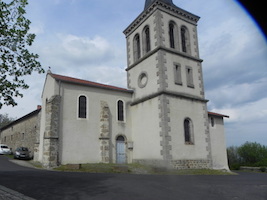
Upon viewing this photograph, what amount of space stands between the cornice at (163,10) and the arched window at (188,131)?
31.0ft

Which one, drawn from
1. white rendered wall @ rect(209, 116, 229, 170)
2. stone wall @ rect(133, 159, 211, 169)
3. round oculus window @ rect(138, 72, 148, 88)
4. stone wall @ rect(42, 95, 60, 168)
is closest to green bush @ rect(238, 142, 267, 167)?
white rendered wall @ rect(209, 116, 229, 170)

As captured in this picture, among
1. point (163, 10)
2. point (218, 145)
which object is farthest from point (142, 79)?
point (218, 145)

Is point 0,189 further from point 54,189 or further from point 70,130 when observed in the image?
point 70,130

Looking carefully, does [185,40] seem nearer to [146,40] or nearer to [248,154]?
[146,40]

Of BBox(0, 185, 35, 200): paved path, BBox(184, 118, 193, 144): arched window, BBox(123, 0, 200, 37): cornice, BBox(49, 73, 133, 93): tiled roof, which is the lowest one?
BBox(0, 185, 35, 200): paved path

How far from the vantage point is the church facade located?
54.4 feet

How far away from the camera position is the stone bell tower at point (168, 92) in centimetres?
1688

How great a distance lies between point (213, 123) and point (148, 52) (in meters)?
9.57

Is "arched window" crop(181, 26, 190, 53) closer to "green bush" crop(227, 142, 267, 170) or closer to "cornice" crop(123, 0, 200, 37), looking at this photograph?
"cornice" crop(123, 0, 200, 37)

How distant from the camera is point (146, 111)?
18578 millimetres

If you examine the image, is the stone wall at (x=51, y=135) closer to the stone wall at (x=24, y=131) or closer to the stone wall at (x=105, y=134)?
the stone wall at (x=105, y=134)

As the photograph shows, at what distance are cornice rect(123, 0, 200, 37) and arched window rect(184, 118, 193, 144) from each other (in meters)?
9.44

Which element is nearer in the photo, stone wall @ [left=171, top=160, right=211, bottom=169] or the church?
stone wall @ [left=171, top=160, right=211, bottom=169]

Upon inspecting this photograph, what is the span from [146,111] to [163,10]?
8664mm
